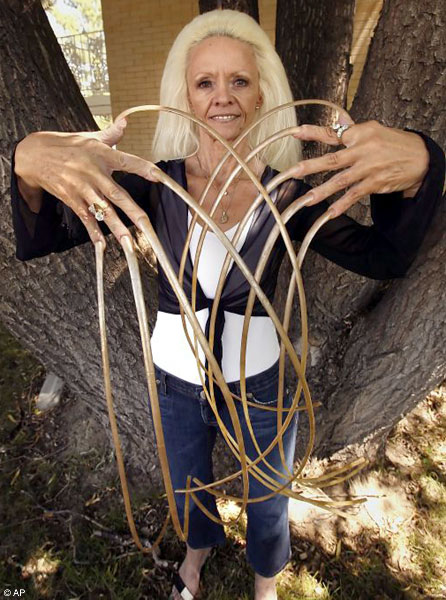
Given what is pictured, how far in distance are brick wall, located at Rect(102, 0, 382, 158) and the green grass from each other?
4000 millimetres

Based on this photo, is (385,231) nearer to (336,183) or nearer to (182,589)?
(336,183)

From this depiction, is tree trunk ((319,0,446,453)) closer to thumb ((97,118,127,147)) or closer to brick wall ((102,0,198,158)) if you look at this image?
thumb ((97,118,127,147))

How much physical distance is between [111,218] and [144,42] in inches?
208

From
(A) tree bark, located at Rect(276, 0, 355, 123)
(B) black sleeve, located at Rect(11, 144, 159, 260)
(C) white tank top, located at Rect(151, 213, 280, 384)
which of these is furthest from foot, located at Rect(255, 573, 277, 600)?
(A) tree bark, located at Rect(276, 0, 355, 123)

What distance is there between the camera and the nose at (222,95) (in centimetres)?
93

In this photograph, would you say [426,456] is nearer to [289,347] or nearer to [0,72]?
[289,347]

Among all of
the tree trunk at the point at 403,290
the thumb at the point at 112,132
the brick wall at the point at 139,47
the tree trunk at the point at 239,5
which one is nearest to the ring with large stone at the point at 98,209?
the thumb at the point at 112,132

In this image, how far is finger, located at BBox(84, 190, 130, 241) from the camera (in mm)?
610

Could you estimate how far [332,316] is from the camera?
1.52 metres

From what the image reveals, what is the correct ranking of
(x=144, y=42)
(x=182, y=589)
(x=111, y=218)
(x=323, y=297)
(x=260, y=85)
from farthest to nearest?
(x=144, y=42), (x=182, y=589), (x=323, y=297), (x=260, y=85), (x=111, y=218)

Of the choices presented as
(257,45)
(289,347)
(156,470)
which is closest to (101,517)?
(156,470)

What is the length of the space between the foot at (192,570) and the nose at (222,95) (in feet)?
4.87

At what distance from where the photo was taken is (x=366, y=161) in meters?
0.70

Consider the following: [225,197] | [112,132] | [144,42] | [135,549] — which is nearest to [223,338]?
[225,197]
